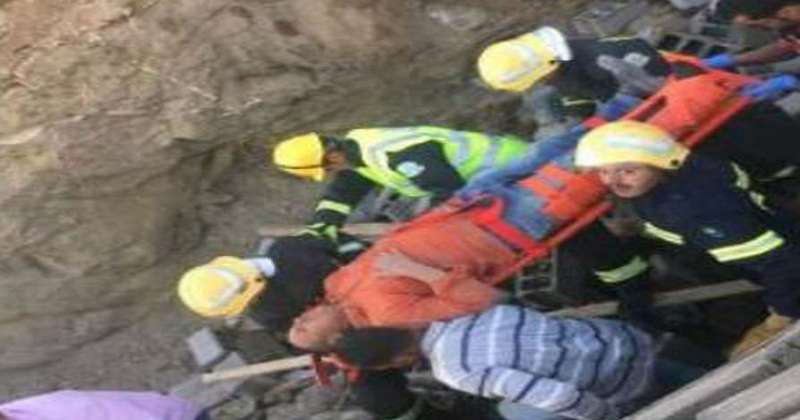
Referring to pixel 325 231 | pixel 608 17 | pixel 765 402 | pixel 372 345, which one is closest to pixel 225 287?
pixel 325 231

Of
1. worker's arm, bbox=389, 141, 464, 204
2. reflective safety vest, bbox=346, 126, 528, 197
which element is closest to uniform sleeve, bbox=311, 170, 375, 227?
reflective safety vest, bbox=346, 126, 528, 197

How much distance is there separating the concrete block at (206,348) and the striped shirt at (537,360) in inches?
117

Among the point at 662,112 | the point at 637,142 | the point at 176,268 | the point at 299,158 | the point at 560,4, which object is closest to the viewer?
the point at 637,142

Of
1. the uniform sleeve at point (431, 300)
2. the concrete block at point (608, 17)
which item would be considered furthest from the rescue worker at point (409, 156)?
the concrete block at point (608, 17)

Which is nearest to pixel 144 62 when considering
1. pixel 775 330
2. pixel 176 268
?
pixel 176 268

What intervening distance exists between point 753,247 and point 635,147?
0.59 metres

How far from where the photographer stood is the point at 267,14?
6.79 m

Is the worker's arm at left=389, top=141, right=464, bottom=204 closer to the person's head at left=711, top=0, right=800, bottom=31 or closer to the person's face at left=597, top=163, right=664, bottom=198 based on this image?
the person's face at left=597, top=163, right=664, bottom=198

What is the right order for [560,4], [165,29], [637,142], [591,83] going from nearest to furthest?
[637,142] → [591,83] → [165,29] → [560,4]

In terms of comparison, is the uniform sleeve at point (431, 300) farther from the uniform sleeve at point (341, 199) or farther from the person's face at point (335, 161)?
the uniform sleeve at point (341, 199)

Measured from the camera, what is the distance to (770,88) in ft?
16.3

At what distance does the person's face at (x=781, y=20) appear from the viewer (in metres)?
5.12

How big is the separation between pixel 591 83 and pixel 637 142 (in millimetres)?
985

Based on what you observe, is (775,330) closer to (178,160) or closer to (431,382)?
(431,382)
